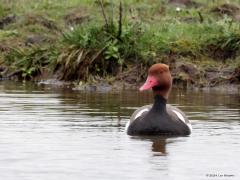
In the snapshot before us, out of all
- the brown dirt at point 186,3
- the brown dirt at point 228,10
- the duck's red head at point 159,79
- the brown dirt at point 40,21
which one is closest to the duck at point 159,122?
the duck's red head at point 159,79

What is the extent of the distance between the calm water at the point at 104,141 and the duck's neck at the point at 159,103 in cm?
52

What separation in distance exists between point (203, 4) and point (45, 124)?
1294 centimetres

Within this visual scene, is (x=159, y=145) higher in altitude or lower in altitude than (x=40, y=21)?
lower

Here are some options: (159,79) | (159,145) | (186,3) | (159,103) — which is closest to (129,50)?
(186,3)

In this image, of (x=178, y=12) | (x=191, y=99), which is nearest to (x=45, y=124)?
(x=191, y=99)

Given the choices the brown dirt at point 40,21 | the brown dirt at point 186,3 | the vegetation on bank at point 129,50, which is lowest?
the vegetation on bank at point 129,50

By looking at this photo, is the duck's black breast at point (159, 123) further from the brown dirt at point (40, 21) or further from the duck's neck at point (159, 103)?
the brown dirt at point (40, 21)

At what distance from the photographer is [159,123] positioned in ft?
44.0

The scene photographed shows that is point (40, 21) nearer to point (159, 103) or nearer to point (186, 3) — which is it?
point (186, 3)

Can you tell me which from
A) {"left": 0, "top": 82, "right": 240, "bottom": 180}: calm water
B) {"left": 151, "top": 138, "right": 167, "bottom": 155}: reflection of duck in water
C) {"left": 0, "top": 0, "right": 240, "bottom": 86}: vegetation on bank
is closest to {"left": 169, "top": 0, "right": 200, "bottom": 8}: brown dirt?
{"left": 0, "top": 0, "right": 240, "bottom": 86}: vegetation on bank

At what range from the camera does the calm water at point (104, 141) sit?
10.4 meters

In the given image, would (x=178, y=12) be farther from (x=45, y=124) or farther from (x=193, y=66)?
(x=45, y=124)

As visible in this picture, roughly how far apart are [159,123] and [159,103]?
40cm

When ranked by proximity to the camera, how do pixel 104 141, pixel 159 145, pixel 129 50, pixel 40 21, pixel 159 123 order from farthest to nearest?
pixel 40 21 < pixel 129 50 < pixel 159 123 < pixel 104 141 < pixel 159 145
